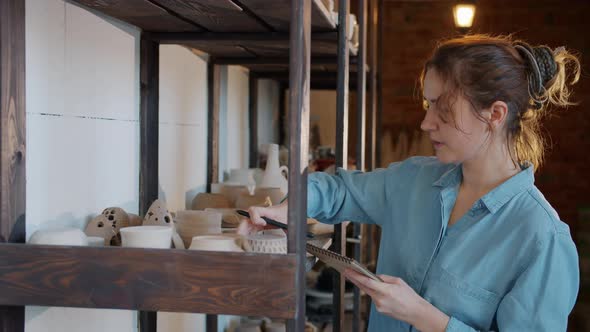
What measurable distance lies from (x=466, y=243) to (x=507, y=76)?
0.33 metres

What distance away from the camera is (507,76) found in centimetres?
129

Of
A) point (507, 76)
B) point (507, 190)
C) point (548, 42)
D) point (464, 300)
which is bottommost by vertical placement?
point (464, 300)

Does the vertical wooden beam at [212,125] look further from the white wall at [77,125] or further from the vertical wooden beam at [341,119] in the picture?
the white wall at [77,125]

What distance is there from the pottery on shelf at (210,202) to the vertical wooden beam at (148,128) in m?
0.19

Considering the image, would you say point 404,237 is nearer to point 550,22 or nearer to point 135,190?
point 135,190

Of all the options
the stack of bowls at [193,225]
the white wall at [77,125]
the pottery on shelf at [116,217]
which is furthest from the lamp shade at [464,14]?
the pottery on shelf at [116,217]

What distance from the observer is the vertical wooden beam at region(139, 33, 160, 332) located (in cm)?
171

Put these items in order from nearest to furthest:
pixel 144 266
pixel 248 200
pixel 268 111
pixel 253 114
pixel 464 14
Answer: pixel 144 266
pixel 248 200
pixel 253 114
pixel 268 111
pixel 464 14

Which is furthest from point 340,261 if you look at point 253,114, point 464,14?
point 464,14

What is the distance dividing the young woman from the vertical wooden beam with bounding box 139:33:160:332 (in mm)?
487

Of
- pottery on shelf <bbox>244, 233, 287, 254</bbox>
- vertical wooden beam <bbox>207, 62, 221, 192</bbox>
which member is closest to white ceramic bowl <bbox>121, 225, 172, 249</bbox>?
pottery on shelf <bbox>244, 233, 287, 254</bbox>

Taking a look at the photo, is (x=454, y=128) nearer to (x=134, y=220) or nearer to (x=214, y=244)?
(x=214, y=244)

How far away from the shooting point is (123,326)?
65.2 inches

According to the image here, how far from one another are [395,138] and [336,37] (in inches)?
164
